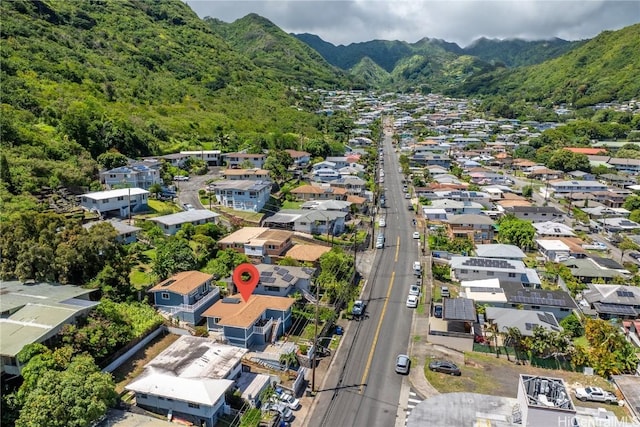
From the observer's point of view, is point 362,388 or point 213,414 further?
point 362,388

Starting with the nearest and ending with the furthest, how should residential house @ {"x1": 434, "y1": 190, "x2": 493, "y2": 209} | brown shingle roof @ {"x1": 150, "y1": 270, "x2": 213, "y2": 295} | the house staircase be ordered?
the house staircase → brown shingle roof @ {"x1": 150, "y1": 270, "x2": 213, "y2": 295} → residential house @ {"x1": 434, "y1": 190, "x2": 493, "y2": 209}

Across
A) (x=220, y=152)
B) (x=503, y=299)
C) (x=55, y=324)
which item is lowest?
(x=503, y=299)

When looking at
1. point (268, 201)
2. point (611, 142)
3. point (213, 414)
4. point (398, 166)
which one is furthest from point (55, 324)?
point (611, 142)

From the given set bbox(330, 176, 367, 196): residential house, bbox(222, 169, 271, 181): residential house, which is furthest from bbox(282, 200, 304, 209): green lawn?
bbox(330, 176, 367, 196): residential house

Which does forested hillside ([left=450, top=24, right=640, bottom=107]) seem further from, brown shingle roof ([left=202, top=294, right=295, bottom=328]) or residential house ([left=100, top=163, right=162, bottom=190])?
brown shingle roof ([left=202, top=294, right=295, bottom=328])

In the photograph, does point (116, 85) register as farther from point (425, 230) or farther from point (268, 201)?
point (425, 230)

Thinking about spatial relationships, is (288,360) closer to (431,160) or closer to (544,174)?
(544,174)
